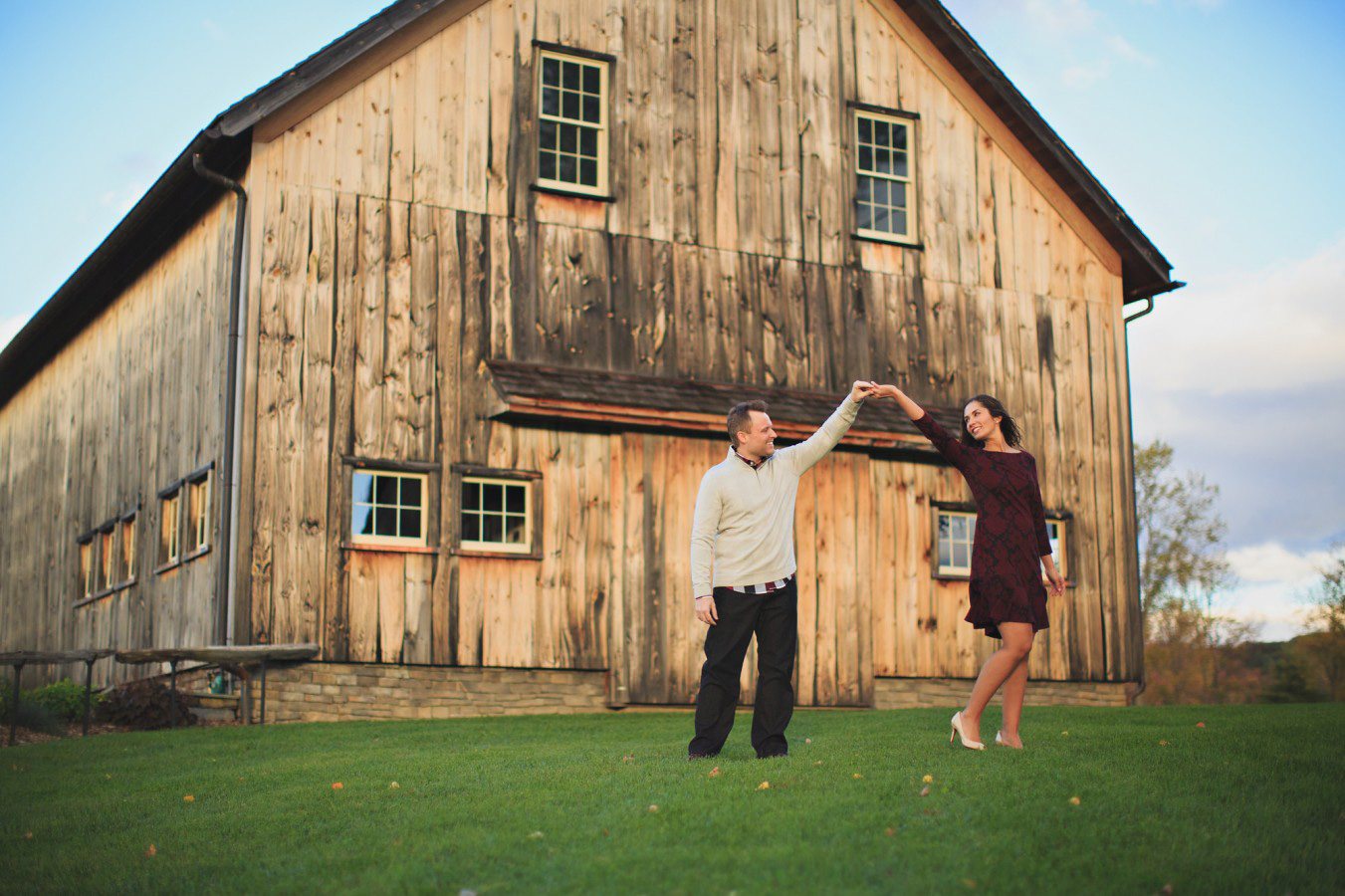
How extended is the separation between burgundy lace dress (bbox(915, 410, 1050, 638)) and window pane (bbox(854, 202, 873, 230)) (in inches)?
366

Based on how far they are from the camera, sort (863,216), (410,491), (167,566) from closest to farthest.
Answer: (410,491)
(167,566)
(863,216)

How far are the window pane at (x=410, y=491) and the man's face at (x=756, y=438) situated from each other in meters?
6.79

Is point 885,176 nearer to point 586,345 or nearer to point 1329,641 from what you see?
point 586,345

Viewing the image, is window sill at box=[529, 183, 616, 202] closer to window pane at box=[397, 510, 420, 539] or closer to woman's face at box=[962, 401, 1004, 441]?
window pane at box=[397, 510, 420, 539]

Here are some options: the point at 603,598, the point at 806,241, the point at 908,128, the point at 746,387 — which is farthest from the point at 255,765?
the point at 908,128

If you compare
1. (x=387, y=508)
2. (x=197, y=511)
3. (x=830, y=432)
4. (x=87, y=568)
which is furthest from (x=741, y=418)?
(x=87, y=568)

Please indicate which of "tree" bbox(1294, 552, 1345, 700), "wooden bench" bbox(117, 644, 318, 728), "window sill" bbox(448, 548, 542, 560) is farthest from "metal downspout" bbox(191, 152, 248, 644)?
"tree" bbox(1294, 552, 1345, 700)

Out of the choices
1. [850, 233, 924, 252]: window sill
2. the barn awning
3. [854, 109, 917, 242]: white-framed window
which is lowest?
the barn awning

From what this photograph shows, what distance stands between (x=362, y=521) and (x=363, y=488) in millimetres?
319

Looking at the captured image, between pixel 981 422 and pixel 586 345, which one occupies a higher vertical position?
pixel 586 345

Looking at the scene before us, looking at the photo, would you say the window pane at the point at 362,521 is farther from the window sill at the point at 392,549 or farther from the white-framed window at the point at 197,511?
the white-framed window at the point at 197,511

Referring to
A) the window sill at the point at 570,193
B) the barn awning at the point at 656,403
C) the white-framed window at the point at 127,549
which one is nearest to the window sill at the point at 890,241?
the barn awning at the point at 656,403

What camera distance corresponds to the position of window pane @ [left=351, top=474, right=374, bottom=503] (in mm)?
14367

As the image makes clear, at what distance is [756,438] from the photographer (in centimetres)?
845
